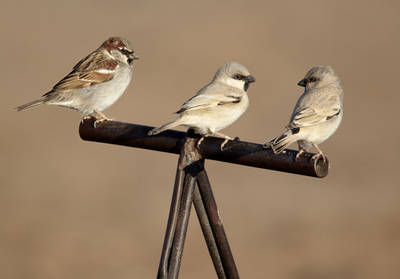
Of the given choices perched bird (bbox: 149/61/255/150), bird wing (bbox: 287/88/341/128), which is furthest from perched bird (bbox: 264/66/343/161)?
perched bird (bbox: 149/61/255/150)

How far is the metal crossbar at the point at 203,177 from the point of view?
382 centimetres

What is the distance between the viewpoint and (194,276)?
37.7 ft

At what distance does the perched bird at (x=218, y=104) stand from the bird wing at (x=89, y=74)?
2427 mm

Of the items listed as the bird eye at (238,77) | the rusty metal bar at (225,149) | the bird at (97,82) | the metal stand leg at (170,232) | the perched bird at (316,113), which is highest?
the bird at (97,82)

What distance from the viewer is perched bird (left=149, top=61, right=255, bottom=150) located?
6.44 m

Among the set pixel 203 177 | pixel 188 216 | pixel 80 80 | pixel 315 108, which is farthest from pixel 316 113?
pixel 80 80

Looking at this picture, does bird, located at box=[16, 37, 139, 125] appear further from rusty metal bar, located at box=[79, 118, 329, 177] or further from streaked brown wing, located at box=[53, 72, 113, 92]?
rusty metal bar, located at box=[79, 118, 329, 177]

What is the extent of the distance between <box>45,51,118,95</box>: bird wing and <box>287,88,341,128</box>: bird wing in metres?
2.98

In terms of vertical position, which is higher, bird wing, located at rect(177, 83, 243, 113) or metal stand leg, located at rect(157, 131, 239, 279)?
bird wing, located at rect(177, 83, 243, 113)

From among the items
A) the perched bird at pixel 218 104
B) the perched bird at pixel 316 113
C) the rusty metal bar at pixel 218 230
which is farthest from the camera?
the perched bird at pixel 218 104

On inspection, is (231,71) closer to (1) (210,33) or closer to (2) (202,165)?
(2) (202,165)

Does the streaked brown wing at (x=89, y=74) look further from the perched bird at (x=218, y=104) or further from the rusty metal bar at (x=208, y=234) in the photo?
the rusty metal bar at (x=208, y=234)

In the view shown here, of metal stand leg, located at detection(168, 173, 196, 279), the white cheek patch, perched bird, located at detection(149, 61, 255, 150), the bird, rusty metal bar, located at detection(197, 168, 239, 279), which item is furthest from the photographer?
the bird

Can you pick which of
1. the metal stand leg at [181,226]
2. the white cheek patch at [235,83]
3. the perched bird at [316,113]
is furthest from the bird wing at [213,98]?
the metal stand leg at [181,226]
